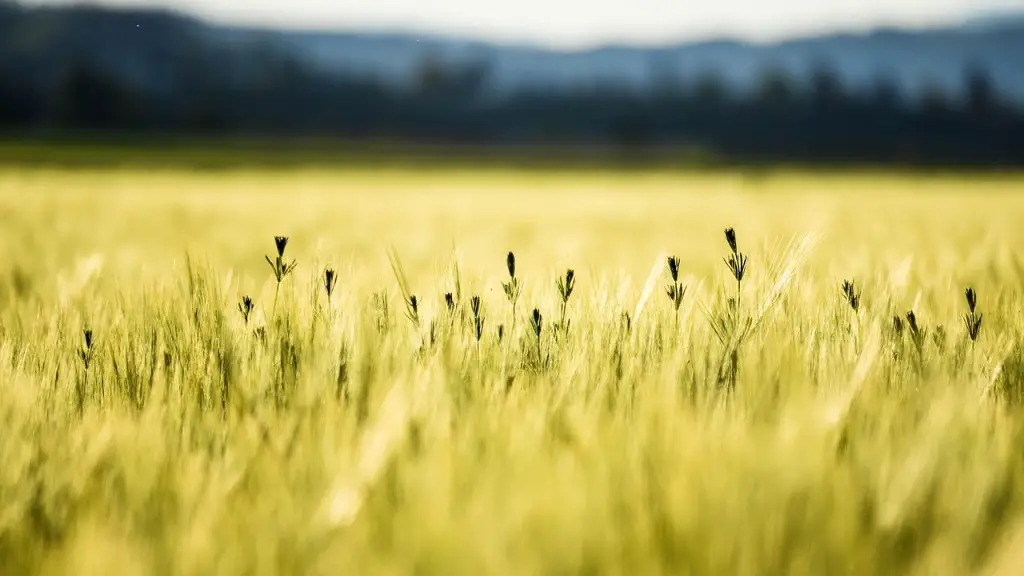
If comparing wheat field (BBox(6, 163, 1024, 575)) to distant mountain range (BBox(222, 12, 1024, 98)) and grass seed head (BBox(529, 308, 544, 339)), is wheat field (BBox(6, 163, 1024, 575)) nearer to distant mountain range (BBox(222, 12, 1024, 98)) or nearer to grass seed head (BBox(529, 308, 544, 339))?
grass seed head (BBox(529, 308, 544, 339))

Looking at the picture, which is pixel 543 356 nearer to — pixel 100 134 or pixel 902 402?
pixel 902 402

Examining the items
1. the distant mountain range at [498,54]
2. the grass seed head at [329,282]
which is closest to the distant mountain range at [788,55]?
the distant mountain range at [498,54]

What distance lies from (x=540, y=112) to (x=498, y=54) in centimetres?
8880

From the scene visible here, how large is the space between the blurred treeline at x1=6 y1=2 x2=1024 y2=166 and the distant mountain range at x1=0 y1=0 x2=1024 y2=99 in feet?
9.90

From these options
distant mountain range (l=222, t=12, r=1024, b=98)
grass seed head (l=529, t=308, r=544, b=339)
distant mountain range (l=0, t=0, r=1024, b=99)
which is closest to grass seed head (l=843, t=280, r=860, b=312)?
grass seed head (l=529, t=308, r=544, b=339)

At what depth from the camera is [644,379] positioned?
1.35 metres

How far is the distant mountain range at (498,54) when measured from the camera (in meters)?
91.2

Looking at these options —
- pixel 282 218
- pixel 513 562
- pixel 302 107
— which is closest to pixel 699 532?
pixel 513 562

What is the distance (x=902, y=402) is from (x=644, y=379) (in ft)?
1.43

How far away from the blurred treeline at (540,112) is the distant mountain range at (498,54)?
9.90 feet

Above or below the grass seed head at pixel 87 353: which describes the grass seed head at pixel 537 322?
above

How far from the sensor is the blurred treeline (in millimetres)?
58281

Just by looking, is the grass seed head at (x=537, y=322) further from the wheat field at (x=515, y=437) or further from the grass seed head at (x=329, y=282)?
the grass seed head at (x=329, y=282)

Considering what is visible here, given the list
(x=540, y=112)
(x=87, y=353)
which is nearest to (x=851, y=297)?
(x=87, y=353)
